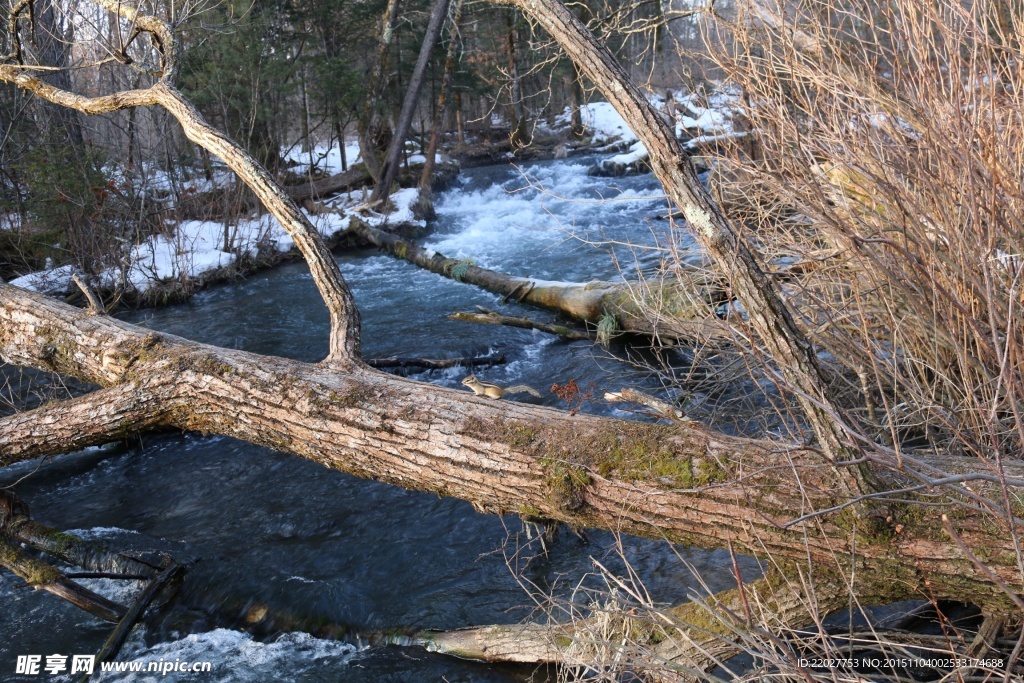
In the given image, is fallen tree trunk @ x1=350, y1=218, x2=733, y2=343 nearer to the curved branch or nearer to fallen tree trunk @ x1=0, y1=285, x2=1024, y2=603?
fallen tree trunk @ x1=0, y1=285, x2=1024, y2=603

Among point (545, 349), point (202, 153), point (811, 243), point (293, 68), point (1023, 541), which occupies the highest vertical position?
point (293, 68)

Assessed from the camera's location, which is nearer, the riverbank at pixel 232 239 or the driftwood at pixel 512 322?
the driftwood at pixel 512 322

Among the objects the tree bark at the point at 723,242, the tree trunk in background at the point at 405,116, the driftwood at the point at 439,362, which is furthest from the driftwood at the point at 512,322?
the tree trunk in background at the point at 405,116

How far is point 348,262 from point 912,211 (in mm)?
10904

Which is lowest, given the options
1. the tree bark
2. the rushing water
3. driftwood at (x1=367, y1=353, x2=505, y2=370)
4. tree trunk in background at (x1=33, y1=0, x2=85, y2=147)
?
the rushing water

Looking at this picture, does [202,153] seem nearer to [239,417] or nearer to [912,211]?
[239,417]

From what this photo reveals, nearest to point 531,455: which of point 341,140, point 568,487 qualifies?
point 568,487

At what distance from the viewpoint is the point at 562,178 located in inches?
771

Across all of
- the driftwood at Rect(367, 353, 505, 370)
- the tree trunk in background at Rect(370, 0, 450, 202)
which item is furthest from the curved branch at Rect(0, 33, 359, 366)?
the tree trunk in background at Rect(370, 0, 450, 202)

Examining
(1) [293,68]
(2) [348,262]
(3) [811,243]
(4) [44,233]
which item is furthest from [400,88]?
(3) [811,243]

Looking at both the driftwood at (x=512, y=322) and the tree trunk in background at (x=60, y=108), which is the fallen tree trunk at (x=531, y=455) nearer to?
the driftwood at (x=512, y=322)

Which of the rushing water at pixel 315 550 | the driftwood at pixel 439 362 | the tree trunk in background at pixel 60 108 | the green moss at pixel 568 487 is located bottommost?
the rushing water at pixel 315 550

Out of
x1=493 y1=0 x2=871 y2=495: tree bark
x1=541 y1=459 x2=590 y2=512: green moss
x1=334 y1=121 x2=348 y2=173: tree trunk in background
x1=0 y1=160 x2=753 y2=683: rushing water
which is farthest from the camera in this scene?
x1=334 y1=121 x2=348 y2=173: tree trunk in background

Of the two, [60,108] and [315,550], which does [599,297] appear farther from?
[60,108]
